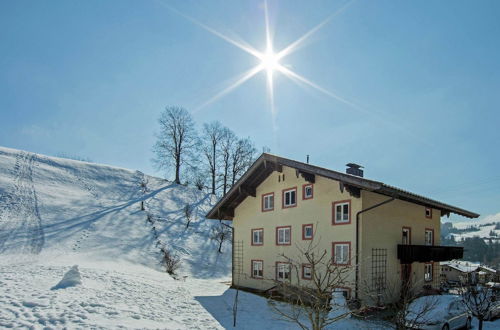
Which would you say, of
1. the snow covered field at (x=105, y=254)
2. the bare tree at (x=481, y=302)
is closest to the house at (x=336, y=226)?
the bare tree at (x=481, y=302)

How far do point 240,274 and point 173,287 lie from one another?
17.2 feet

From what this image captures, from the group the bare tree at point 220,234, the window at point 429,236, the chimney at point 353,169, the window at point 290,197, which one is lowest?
the bare tree at point 220,234

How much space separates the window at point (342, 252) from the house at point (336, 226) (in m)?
0.04

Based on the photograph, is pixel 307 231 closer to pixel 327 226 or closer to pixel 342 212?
pixel 327 226

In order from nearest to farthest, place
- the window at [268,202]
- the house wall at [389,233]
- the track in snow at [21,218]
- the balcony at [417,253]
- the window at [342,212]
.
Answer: the house wall at [389,233], the window at [342,212], the balcony at [417,253], the window at [268,202], the track in snow at [21,218]

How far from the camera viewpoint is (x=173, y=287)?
17.7 m

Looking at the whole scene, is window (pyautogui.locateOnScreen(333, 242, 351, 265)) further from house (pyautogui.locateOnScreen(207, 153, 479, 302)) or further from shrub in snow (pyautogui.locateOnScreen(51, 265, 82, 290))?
shrub in snow (pyautogui.locateOnScreen(51, 265, 82, 290))

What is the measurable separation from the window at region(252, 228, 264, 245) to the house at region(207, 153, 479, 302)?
0.06 metres

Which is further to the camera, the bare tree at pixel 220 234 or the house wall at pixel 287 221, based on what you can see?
the bare tree at pixel 220 234

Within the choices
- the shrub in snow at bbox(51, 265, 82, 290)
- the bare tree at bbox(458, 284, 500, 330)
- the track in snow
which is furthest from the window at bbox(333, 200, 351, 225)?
the track in snow

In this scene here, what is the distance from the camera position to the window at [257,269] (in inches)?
783

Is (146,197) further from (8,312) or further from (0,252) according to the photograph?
(8,312)

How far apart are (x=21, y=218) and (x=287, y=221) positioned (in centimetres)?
2209

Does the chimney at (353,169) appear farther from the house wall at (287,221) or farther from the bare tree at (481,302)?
the bare tree at (481,302)
